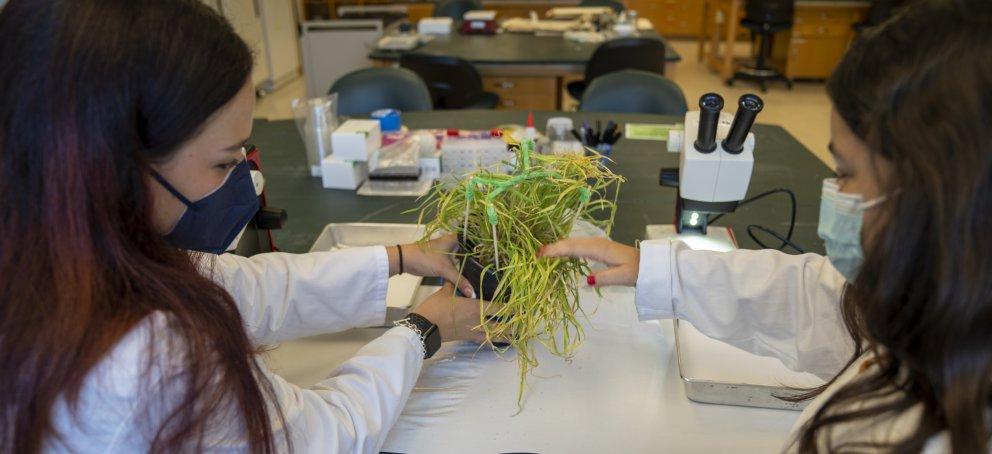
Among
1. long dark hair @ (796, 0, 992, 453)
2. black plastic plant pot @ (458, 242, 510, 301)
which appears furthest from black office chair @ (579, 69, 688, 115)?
long dark hair @ (796, 0, 992, 453)

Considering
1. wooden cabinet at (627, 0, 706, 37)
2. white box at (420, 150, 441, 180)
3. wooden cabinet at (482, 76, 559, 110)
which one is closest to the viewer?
white box at (420, 150, 441, 180)

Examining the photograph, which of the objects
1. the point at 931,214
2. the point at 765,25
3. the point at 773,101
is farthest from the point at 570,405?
the point at 765,25

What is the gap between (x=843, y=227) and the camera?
812mm

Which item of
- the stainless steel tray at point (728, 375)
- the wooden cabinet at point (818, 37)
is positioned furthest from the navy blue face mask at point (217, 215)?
the wooden cabinet at point (818, 37)

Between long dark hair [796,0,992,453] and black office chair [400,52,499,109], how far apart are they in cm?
263

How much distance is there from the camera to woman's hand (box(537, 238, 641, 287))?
3.52 ft

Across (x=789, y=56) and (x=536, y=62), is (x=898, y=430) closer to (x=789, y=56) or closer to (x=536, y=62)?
(x=536, y=62)

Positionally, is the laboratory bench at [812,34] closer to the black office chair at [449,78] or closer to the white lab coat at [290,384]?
the black office chair at [449,78]

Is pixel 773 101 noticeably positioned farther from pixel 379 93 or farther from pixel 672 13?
pixel 379 93

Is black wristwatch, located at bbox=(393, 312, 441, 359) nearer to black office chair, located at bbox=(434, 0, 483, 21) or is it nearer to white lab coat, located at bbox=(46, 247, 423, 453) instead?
white lab coat, located at bbox=(46, 247, 423, 453)

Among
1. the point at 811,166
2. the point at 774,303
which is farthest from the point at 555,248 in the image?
the point at 811,166

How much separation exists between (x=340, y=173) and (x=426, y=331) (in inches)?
36.4

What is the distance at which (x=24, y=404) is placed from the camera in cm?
67

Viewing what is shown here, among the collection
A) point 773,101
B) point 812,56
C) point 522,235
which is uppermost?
point 522,235
